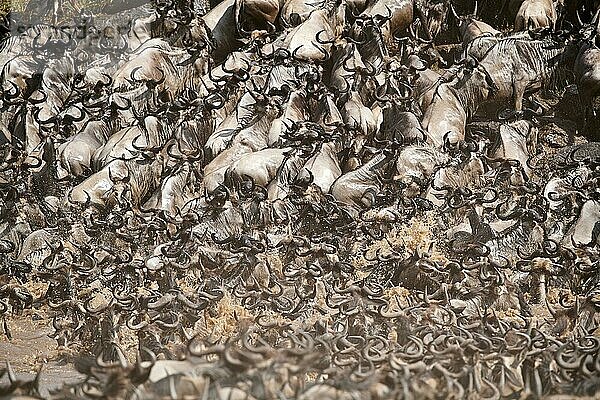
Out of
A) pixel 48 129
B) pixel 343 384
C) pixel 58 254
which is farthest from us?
pixel 48 129

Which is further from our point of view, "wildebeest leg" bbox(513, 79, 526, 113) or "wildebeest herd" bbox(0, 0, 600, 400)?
"wildebeest leg" bbox(513, 79, 526, 113)

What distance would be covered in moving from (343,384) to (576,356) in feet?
6.94

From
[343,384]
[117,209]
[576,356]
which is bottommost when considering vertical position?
[117,209]

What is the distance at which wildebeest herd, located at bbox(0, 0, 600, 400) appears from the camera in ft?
18.9

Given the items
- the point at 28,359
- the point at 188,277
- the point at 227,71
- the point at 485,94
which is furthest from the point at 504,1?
the point at 28,359

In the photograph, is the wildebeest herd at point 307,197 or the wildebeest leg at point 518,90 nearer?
the wildebeest herd at point 307,197

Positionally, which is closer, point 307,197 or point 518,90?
point 307,197

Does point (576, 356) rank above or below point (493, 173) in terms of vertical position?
above

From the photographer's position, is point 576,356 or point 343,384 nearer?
point 343,384

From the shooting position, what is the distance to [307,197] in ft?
38.7

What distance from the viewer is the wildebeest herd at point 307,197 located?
18.9 feet

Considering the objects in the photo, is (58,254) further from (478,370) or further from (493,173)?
(478,370)

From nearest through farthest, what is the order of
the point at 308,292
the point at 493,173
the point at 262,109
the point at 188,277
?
the point at 308,292 < the point at 188,277 < the point at 493,173 < the point at 262,109

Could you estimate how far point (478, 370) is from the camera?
18.0ft
